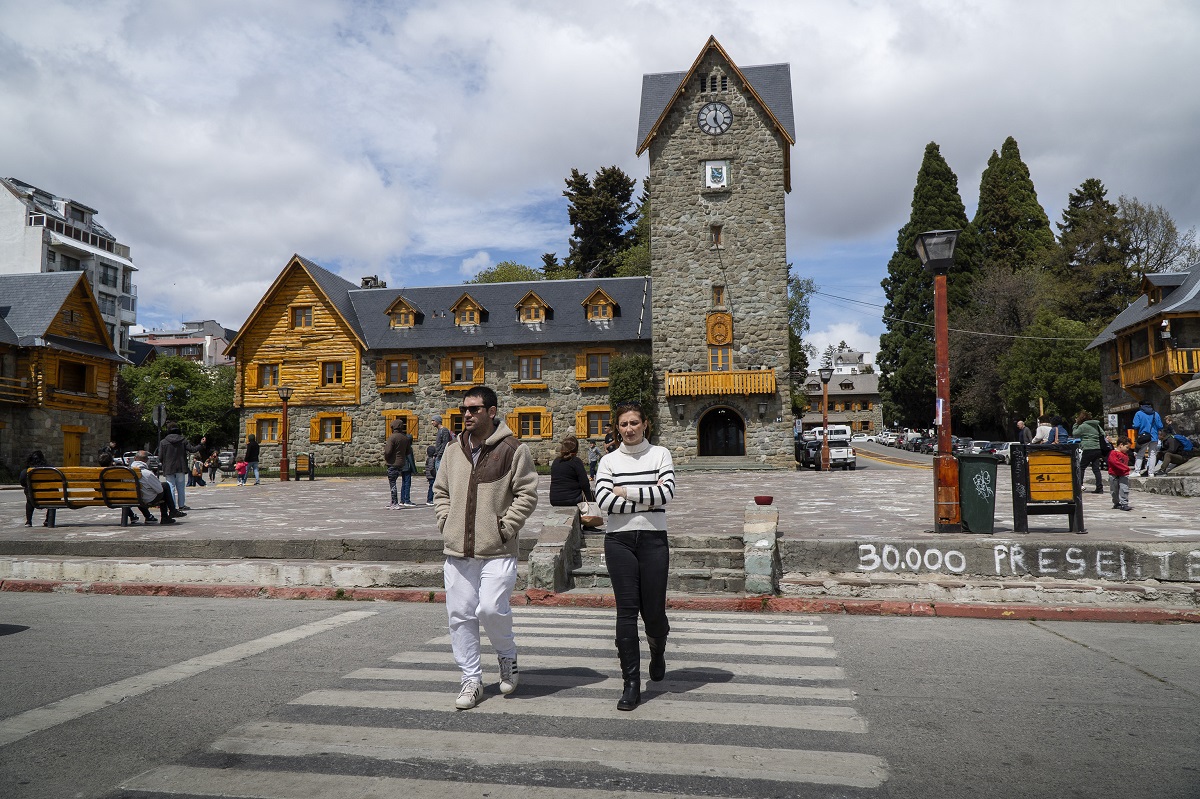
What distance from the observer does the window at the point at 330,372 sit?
141ft

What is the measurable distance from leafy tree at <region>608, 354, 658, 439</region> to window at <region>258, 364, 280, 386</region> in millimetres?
19030

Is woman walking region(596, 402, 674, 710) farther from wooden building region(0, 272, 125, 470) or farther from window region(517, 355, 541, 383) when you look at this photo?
wooden building region(0, 272, 125, 470)

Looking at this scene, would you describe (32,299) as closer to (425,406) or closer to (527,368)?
(425,406)

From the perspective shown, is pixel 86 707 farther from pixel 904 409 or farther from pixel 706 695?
pixel 904 409

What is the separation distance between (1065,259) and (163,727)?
5603cm

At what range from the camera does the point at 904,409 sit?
6131cm

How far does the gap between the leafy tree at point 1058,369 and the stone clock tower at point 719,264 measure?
17.1 m

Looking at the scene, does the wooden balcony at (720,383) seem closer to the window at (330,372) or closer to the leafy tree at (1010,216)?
the window at (330,372)

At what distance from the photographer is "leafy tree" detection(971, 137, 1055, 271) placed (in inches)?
2245

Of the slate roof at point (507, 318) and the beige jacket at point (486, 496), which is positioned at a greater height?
the slate roof at point (507, 318)

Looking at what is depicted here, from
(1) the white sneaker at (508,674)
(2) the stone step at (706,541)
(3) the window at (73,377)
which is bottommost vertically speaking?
(1) the white sneaker at (508,674)

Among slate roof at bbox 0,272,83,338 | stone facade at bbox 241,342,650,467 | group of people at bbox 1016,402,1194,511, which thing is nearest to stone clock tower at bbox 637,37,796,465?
stone facade at bbox 241,342,650,467

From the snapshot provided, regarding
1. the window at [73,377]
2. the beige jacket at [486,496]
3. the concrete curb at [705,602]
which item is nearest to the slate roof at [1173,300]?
the concrete curb at [705,602]

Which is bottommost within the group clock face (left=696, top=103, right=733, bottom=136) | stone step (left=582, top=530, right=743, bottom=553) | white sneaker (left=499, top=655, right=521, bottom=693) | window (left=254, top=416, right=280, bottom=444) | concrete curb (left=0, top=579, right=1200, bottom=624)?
concrete curb (left=0, top=579, right=1200, bottom=624)
